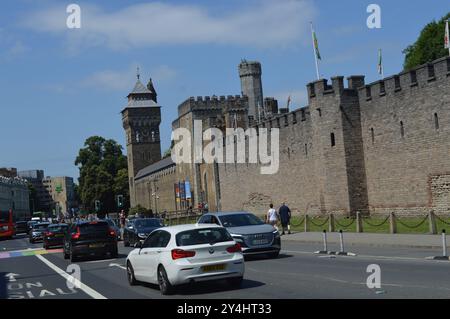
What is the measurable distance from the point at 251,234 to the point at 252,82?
78.5 meters

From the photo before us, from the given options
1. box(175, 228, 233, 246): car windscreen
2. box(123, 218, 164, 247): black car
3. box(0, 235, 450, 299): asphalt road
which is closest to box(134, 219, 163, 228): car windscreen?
box(123, 218, 164, 247): black car

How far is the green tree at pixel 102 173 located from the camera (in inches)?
4989

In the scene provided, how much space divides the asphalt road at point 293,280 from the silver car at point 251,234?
1.31ft

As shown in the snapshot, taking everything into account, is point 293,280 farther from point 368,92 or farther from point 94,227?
point 368,92

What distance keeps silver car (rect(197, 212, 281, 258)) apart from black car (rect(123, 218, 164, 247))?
10.3m

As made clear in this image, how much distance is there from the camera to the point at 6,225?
217 ft

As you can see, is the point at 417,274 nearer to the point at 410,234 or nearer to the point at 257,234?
the point at 257,234

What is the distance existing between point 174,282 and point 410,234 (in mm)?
15699

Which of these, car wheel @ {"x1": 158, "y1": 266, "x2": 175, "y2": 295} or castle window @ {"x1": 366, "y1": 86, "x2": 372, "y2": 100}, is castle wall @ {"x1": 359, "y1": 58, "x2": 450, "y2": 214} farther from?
car wheel @ {"x1": 158, "y1": 266, "x2": 175, "y2": 295}

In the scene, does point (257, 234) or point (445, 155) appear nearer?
point (257, 234)

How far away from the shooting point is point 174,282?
46.0 ft

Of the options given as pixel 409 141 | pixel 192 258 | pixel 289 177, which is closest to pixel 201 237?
pixel 192 258

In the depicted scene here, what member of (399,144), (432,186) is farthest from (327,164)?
(432,186)
